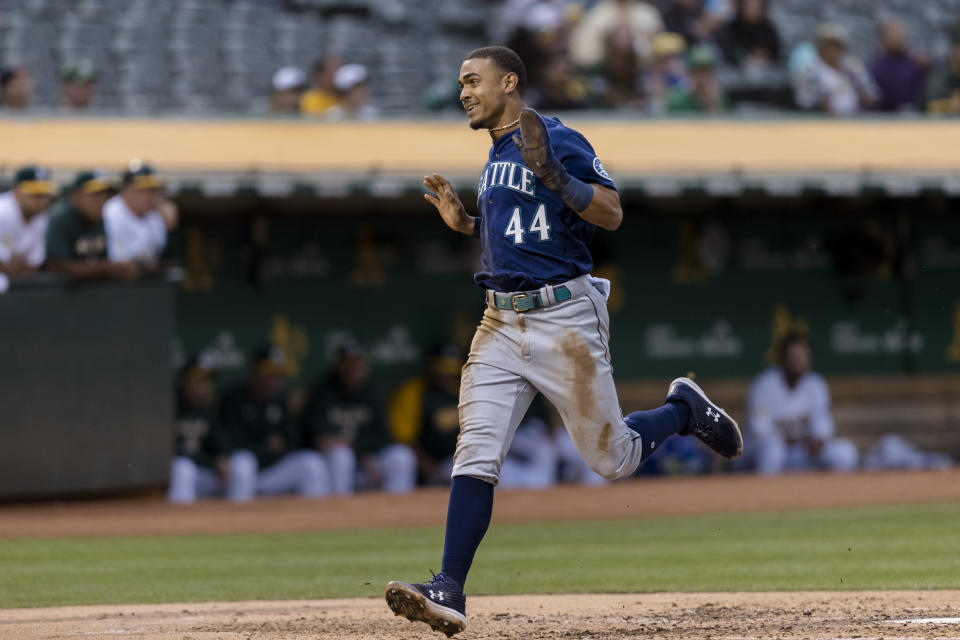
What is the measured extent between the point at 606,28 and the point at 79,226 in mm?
5306

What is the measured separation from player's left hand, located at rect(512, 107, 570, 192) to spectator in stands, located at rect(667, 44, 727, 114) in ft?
26.7

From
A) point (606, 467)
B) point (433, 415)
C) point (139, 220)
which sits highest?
point (139, 220)

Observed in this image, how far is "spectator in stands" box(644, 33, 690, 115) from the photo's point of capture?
12.5m

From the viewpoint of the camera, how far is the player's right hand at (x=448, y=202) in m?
4.72

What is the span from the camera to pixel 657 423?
4.84 meters

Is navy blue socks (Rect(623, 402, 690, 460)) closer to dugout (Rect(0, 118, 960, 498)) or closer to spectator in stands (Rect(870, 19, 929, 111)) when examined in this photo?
dugout (Rect(0, 118, 960, 498))

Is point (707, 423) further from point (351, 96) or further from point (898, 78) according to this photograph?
point (898, 78)

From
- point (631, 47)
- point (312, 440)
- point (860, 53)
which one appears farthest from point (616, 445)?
point (860, 53)

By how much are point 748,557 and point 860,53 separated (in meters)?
8.68

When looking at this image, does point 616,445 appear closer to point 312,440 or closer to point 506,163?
point 506,163

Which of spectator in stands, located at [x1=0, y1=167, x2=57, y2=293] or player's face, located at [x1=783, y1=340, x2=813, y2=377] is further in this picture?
player's face, located at [x1=783, y1=340, x2=813, y2=377]

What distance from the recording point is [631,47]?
1254 cm

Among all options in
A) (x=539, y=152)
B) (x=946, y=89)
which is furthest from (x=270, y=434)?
(x=539, y=152)

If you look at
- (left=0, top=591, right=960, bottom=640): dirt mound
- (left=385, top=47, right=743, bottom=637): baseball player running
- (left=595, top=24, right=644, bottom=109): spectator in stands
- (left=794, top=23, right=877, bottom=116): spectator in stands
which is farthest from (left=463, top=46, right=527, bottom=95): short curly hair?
(left=794, top=23, right=877, bottom=116): spectator in stands
